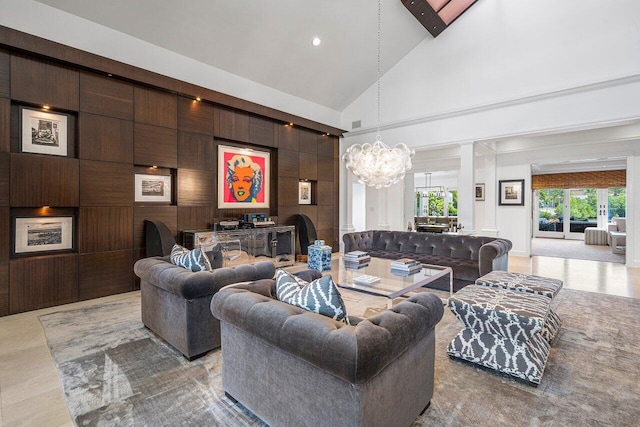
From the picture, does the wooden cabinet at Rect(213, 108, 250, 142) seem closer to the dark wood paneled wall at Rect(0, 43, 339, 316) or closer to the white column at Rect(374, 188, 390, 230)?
the dark wood paneled wall at Rect(0, 43, 339, 316)

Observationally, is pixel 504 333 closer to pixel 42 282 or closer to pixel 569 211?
pixel 42 282

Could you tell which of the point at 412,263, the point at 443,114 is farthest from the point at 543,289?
the point at 443,114

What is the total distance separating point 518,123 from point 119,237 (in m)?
6.78

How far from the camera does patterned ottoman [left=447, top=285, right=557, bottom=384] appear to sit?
2.23 metres

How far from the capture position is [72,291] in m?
4.02

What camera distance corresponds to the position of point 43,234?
3887mm

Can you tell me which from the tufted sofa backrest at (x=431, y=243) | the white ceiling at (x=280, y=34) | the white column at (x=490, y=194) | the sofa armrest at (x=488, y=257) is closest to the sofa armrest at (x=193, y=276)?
the sofa armrest at (x=488, y=257)

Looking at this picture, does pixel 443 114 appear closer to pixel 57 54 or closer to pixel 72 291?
pixel 57 54

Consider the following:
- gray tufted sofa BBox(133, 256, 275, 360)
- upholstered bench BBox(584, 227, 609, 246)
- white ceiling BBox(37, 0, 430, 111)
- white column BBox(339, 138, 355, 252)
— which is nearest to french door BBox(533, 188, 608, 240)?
upholstered bench BBox(584, 227, 609, 246)

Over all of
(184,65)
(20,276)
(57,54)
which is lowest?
(20,276)

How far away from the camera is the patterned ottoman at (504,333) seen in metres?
2.23

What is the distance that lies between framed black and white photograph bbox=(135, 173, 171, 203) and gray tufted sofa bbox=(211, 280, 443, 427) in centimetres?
353

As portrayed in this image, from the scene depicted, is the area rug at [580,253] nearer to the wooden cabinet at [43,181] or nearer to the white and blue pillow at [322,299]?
the white and blue pillow at [322,299]

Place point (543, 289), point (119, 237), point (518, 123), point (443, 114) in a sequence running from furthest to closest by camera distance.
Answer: point (443, 114)
point (518, 123)
point (119, 237)
point (543, 289)
